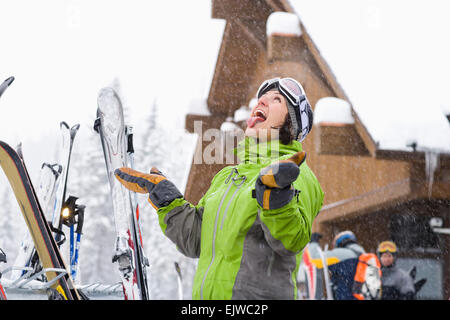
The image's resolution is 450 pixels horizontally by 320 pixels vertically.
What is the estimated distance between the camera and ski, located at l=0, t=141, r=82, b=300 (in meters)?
2.59

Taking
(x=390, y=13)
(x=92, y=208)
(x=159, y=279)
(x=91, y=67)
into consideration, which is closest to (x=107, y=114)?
(x=390, y=13)

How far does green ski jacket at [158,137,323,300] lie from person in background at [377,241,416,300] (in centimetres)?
497

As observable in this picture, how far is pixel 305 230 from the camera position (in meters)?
1.61

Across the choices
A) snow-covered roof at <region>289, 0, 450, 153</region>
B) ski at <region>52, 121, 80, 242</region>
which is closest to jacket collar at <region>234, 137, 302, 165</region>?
ski at <region>52, 121, 80, 242</region>

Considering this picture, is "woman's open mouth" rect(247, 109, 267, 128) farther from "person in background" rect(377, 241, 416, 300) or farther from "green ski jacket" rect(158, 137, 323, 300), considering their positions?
"person in background" rect(377, 241, 416, 300)

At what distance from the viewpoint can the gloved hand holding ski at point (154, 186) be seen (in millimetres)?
1933

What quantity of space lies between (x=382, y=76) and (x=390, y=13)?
220 centimetres

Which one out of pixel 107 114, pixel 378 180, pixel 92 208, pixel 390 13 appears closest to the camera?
pixel 107 114

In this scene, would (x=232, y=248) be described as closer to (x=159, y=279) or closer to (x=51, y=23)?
(x=159, y=279)

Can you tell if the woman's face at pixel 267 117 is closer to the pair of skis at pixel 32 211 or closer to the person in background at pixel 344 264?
the pair of skis at pixel 32 211

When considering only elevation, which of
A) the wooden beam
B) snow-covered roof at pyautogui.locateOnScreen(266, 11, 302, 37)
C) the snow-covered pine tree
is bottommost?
the snow-covered pine tree

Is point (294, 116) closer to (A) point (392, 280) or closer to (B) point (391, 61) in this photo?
(A) point (392, 280)

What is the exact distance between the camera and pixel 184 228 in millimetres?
1910

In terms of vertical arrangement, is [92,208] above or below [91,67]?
below
